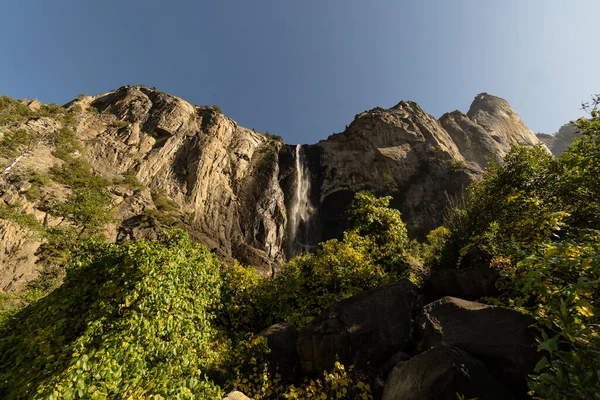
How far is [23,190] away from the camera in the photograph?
786 inches

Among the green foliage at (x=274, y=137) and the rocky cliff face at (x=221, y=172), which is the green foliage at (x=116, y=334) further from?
the green foliage at (x=274, y=137)

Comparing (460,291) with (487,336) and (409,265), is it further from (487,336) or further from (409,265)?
(487,336)

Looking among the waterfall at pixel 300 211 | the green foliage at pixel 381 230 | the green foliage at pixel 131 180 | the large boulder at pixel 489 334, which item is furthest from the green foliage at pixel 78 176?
the large boulder at pixel 489 334

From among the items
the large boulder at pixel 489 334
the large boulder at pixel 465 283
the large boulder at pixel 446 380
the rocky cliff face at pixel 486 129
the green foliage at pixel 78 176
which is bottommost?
the large boulder at pixel 446 380

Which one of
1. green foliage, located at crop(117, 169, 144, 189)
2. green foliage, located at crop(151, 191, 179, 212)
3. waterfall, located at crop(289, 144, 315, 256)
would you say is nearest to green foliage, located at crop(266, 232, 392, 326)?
green foliage, located at crop(151, 191, 179, 212)

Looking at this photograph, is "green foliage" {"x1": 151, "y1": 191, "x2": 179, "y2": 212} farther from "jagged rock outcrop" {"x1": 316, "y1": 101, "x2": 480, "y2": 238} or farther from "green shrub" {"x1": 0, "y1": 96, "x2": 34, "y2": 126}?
"jagged rock outcrop" {"x1": 316, "y1": 101, "x2": 480, "y2": 238}

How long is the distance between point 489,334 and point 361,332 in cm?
297

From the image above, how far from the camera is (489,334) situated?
5895 millimetres

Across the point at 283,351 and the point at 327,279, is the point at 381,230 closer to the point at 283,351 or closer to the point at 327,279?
the point at 327,279

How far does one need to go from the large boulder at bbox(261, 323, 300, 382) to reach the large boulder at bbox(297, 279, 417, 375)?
0.45 m

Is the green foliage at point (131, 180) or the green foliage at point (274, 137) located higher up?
the green foliage at point (274, 137)

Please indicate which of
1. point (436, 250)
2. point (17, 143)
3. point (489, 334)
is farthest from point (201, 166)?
point (489, 334)

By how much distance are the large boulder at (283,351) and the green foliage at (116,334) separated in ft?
5.33

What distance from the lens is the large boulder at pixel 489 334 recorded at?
5.25 metres
